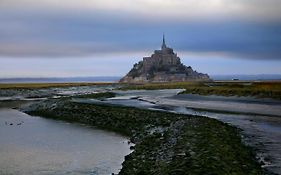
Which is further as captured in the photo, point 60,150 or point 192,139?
point 60,150

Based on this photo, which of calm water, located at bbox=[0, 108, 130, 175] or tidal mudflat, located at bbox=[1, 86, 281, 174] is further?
calm water, located at bbox=[0, 108, 130, 175]

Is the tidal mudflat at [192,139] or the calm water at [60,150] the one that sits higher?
the tidal mudflat at [192,139]

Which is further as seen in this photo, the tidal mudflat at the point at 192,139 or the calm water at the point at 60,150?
the calm water at the point at 60,150

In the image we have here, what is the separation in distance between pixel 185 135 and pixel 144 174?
1064cm

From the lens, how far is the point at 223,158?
20656mm

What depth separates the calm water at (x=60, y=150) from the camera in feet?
76.4

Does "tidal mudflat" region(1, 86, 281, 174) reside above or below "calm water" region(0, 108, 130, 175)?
above

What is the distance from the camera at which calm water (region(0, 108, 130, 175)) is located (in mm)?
23281

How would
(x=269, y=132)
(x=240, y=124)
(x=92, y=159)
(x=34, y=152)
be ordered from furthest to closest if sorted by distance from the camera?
(x=240, y=124)
(x=269, y=132)
(x=34, y=152)
(x=92, y=159)

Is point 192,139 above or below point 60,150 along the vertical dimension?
above

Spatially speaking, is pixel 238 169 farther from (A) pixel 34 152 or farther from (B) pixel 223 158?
(A) pixel 34 152

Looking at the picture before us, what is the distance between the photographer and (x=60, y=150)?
95.6 ft

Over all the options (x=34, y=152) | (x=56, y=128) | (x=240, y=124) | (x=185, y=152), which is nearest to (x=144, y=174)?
(x=185, y=152)

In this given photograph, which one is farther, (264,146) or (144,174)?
(264,146)
